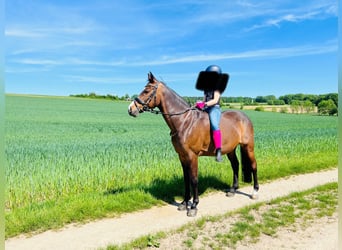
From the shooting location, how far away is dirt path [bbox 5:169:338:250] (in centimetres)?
462

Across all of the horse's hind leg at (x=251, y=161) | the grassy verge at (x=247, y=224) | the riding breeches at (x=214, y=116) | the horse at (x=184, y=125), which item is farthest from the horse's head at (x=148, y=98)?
the horse's hind leg at (x=251, y=161)

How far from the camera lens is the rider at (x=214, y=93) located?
19.6 ft

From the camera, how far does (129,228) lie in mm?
5227

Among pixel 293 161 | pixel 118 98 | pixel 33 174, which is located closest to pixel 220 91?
pixel 33 174

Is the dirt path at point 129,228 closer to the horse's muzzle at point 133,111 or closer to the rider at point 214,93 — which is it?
the rider at point 214,93

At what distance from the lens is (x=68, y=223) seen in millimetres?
5387

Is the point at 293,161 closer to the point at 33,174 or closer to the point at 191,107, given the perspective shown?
the point at 191,107

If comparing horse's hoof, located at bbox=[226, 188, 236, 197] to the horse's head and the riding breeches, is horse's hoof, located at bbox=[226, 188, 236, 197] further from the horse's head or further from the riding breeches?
the horse's head

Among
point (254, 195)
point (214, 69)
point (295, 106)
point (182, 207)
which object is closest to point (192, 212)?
point (182, 207)

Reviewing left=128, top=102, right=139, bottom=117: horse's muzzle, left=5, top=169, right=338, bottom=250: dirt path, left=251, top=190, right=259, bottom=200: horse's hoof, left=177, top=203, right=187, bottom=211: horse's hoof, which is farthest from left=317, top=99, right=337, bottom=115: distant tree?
left=128, top=102, right=139, bottom=117: horse's muzzle

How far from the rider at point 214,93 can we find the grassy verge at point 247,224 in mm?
1298

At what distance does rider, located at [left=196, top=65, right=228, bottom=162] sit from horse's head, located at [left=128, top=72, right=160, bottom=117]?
979mm

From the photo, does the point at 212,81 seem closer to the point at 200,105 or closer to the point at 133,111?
the point at 200,105

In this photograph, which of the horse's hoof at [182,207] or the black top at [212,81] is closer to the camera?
the black top at [212,81]
